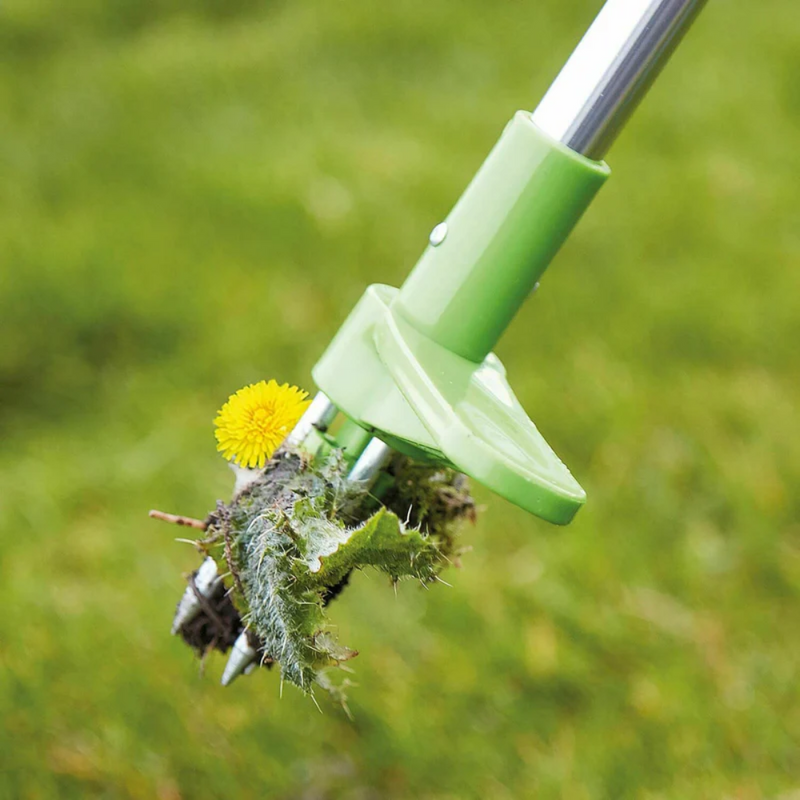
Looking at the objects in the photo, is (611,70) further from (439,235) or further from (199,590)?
(199,590)

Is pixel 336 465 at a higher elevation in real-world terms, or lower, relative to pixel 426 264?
lower

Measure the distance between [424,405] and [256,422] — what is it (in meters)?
0.16

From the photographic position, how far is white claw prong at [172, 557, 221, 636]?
70 cm

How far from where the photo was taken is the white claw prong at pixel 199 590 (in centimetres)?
70

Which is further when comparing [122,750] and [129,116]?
[129,116]

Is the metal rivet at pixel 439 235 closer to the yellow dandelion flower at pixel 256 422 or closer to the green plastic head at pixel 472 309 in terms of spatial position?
the green plastic head at pixel 472 309

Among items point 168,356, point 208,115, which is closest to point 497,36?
point 208,115

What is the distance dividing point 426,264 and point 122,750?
78cm

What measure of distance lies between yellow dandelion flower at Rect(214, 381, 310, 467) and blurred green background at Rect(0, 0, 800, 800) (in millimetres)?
585

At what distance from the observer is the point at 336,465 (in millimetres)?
646

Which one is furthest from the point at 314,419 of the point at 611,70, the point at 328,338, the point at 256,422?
the point at 328,338

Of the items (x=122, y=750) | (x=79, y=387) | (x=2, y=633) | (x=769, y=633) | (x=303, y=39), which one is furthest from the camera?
(x=303, y=39)

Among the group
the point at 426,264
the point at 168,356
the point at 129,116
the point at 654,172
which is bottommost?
the point at 168,356

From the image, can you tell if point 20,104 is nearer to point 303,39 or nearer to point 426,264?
point 303,39
